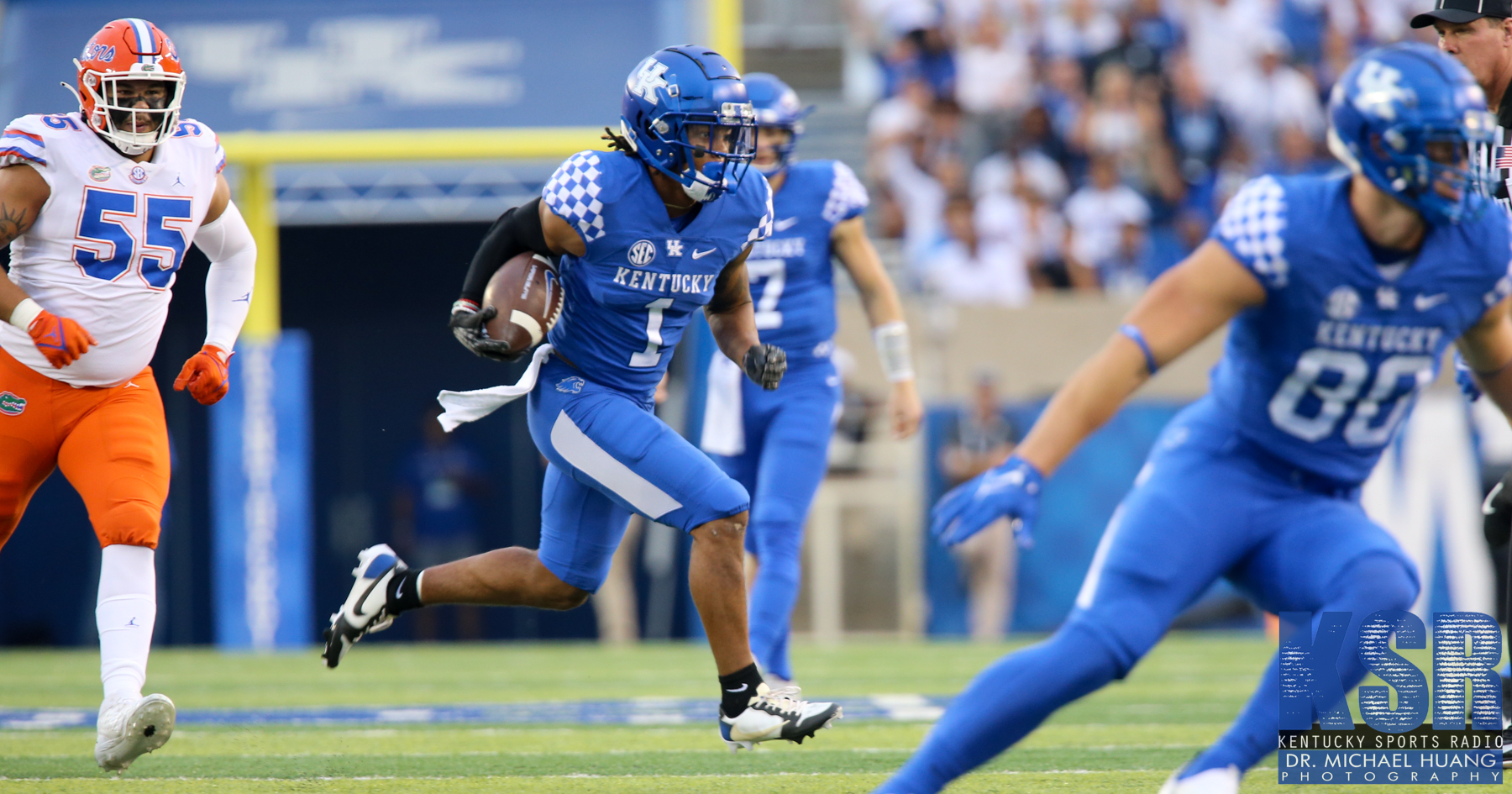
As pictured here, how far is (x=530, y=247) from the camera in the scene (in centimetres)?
374

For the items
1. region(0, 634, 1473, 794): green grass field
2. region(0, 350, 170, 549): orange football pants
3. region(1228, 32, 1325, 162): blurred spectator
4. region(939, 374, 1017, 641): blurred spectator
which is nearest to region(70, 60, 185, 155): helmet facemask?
region(0, 350, 170, 549): orange football pants

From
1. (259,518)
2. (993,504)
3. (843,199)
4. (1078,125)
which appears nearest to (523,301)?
(993,504)

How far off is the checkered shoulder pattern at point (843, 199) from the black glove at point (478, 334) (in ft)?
6.57

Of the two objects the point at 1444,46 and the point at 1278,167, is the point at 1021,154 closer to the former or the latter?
the point at 1278,167

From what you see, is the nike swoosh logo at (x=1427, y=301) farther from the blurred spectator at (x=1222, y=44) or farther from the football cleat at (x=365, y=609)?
the blurred spectator at (x=1222, y=44)

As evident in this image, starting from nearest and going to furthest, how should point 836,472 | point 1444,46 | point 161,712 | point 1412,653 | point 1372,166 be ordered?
point 1372,166
point 161,712
point 1444,46
point 1412,653
point 836,472

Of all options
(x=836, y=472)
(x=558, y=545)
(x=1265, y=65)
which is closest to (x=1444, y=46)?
(x=558, y=545)

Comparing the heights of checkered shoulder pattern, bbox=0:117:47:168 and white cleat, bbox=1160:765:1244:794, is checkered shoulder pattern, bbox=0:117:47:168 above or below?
above

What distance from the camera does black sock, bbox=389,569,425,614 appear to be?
13.6ft

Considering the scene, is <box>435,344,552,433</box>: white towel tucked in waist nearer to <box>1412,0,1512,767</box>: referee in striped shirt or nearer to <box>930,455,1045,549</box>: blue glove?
<box>930,455,1045,549</box>: blue glove

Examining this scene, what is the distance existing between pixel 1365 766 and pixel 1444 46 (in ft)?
6.46

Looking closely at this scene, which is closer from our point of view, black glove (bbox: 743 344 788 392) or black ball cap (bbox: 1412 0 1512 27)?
black glove (bbox: 743 344 788 392)

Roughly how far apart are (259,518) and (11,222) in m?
6.19

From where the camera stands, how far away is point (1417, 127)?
8.73ft
